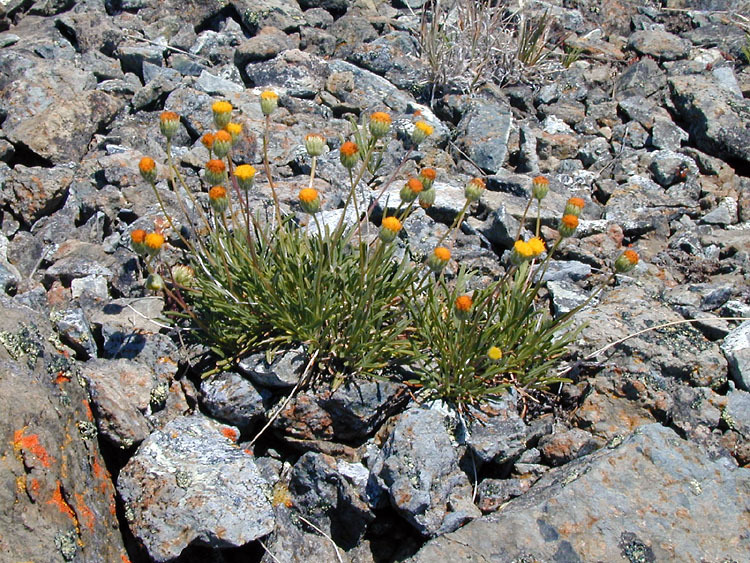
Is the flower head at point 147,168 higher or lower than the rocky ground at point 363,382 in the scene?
higher

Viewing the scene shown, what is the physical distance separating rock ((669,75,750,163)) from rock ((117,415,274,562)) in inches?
194

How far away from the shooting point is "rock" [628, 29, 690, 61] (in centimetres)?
729

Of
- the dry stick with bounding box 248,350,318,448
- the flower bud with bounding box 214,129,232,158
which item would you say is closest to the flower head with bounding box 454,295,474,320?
the dry stick with bounding box 248,350,318,448

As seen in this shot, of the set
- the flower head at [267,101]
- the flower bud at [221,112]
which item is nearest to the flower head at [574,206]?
the flower head at [267,101]

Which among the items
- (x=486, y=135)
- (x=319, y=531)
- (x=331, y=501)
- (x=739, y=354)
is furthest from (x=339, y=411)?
(x=486, y=135)

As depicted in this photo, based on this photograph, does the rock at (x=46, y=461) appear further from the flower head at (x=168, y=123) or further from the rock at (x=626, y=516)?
the rock at (x=626, y=516)

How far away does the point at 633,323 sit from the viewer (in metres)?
3.94

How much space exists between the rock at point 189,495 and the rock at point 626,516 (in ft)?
2.62

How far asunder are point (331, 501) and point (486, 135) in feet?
11.9

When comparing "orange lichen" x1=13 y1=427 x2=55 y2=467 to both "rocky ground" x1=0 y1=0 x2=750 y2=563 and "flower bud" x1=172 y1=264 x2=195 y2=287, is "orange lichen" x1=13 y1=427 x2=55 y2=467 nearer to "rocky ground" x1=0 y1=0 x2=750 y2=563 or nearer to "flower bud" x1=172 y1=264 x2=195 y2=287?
"rocky ground" x1=0 y1=0 x2=750 y2=563

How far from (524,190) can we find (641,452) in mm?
2692

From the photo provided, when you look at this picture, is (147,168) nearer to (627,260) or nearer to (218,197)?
(218,197)

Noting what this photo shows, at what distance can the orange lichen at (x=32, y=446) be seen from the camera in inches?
103

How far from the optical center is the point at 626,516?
2797 millimetres
